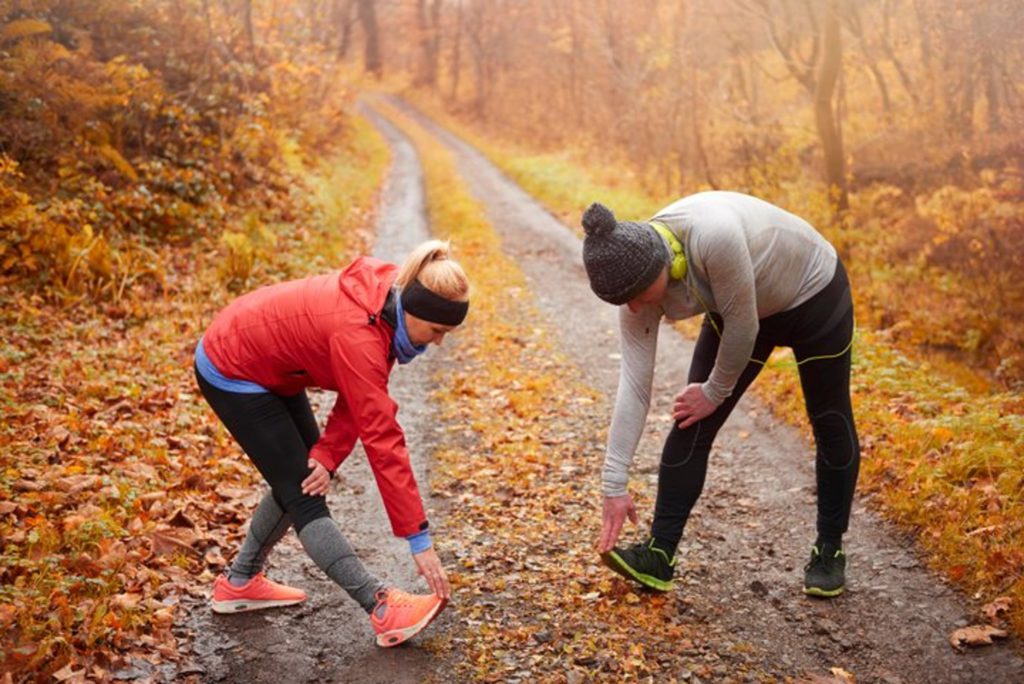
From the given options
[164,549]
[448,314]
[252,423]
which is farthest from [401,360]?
[164,549]

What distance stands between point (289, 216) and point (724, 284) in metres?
11.7

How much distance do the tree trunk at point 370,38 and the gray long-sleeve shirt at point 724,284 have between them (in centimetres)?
4340

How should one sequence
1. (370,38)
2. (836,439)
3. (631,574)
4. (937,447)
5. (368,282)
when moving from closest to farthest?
(368,282) < (836,439) < (631,574) < (937,447) < (370,38)

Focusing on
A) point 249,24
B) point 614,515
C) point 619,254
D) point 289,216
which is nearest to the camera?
point 619,254

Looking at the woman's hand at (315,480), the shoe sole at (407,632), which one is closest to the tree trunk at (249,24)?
the woman's hand at (315,480)

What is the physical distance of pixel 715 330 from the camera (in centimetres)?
383

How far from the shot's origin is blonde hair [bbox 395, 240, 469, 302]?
3342mm

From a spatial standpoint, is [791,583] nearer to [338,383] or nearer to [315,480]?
[315,480]

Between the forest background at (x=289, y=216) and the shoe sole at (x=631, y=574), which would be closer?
the shoe sole at (x=631, y=574)

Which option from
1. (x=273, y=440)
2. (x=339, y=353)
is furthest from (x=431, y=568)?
(x=339, y=353)

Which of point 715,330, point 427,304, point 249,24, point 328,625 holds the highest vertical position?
point 249,24

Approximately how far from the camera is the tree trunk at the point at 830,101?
12742mm

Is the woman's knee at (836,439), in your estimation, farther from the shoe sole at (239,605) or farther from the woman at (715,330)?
the shoe sole at (239,605)

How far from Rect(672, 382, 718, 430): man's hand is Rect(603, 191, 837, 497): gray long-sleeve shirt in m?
0.05
